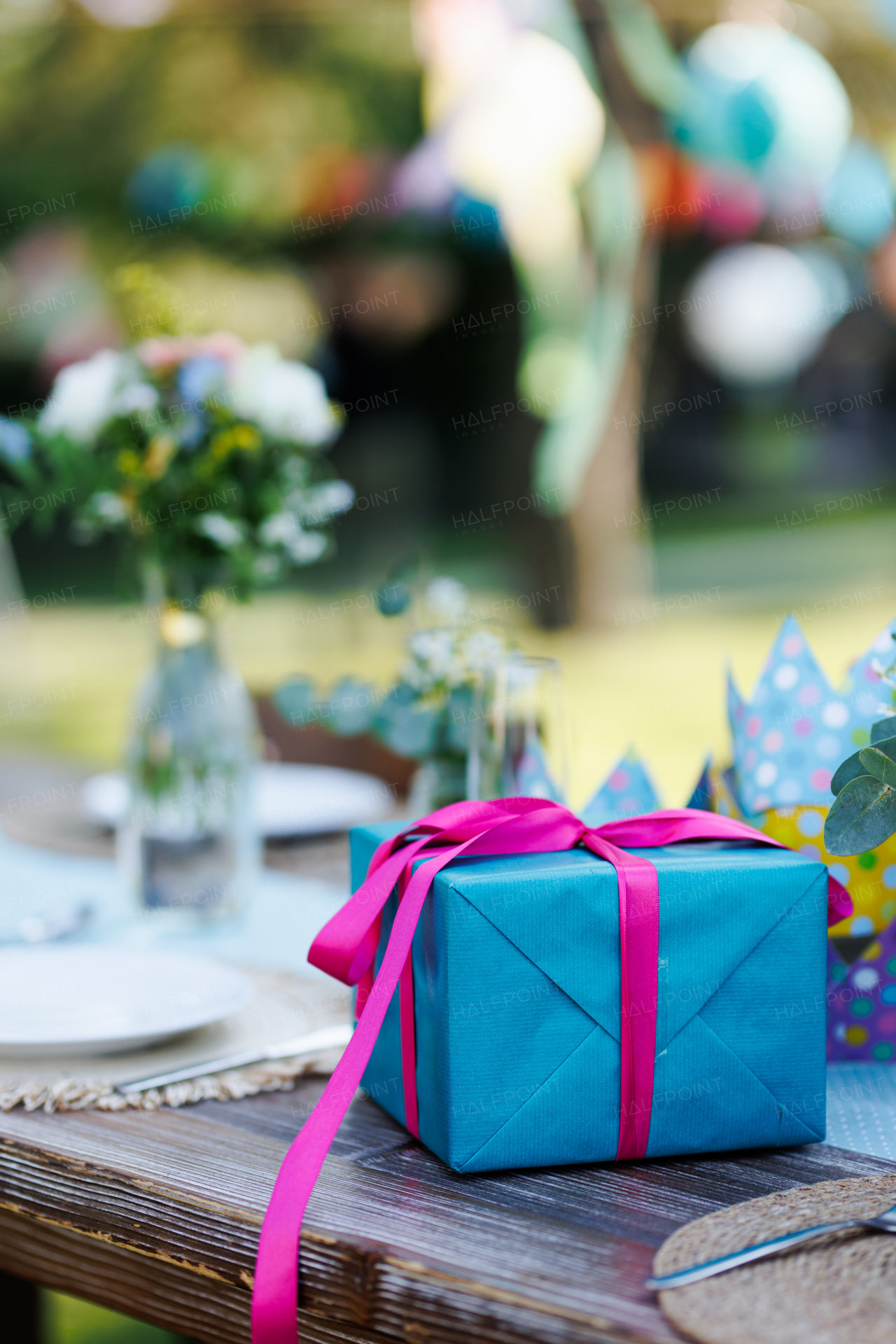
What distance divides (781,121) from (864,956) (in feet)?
11.7

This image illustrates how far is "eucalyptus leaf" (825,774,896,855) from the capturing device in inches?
26.2

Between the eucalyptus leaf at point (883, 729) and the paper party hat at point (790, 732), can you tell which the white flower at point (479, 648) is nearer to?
the paper party hat at point (790, 732)

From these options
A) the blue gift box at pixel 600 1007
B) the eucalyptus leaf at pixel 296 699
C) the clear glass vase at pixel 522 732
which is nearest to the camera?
the blue gift box at pixel 600 1007

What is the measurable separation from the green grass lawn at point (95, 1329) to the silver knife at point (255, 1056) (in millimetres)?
1028

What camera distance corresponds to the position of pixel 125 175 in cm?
842

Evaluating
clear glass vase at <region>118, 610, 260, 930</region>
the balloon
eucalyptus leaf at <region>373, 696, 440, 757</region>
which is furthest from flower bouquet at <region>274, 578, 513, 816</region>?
the balloon

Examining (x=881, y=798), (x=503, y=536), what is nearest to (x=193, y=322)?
(x=881, y=798)

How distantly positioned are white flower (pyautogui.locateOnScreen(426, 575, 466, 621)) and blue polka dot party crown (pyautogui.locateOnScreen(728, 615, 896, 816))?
14.2 inches

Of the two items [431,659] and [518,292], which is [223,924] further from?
[518,292]

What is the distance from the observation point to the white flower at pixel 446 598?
3.80 ft

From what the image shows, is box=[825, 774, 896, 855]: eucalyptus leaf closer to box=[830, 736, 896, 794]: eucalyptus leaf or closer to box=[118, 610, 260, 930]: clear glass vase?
box=[830, 736, 896, 794]: eucalyptus leaf

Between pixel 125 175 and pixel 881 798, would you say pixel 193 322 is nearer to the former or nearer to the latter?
pixel 881 798

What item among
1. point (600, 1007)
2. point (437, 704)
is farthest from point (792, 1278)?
point (437, 704)

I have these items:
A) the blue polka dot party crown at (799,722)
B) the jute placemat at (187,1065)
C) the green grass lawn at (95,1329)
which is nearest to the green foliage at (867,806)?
the blue polka dot party crown at (799,722)
